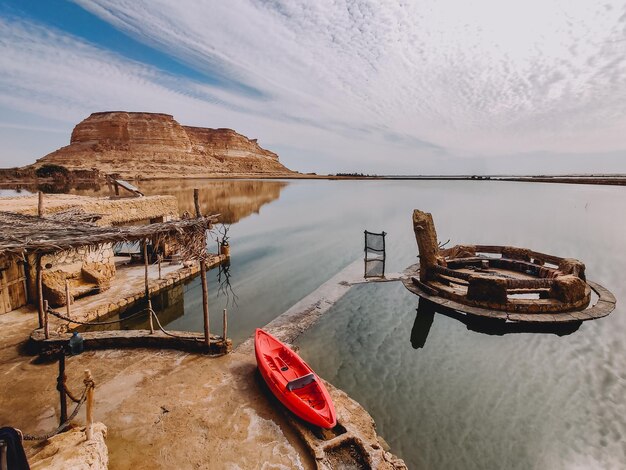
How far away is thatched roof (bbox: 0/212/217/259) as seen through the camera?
8951 mm

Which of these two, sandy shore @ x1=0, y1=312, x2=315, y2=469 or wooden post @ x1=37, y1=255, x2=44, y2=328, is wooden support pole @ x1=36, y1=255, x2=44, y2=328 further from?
sandy shore @ x1=0, y1=312, x2=315, y2=469

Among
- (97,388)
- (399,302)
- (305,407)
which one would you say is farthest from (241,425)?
(399,302)

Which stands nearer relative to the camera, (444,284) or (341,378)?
(341,378)

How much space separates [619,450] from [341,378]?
7.49 meters

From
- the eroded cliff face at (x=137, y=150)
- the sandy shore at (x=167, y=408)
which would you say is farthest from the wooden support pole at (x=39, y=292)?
the eroded cliff face at (x=137, y=150)

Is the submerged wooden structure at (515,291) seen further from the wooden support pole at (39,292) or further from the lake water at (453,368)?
the wooden support pole at (39,292)

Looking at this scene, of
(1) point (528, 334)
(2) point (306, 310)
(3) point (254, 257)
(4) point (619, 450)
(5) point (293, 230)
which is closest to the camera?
(4) point (619, 450)

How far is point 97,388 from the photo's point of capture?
8.14 meters

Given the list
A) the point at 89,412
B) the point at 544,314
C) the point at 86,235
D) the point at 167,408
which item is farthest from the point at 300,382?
the point at 544,314

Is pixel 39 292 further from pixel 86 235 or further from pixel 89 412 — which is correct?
pixel 89 412

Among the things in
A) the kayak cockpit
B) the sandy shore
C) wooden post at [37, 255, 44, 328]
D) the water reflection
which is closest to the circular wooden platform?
the water reflection

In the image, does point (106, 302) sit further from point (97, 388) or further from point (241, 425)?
point (241, 425)

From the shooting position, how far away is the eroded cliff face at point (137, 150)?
324ft

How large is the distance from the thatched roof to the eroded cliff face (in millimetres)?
84939
